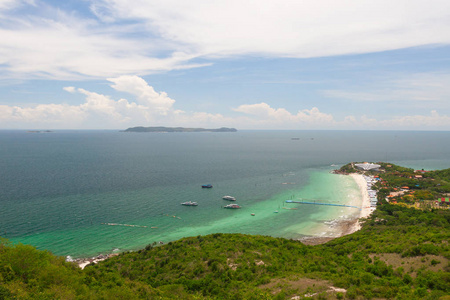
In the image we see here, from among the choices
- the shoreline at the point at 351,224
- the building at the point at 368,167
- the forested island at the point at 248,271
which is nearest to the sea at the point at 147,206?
the shoreline at the point at 351,224

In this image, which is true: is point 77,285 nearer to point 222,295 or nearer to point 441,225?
point 222,295

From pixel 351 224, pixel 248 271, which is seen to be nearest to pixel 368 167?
pixel 351 224

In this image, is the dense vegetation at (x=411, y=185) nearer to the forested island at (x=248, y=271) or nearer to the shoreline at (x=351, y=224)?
the shoreline at (x=351, y=224)

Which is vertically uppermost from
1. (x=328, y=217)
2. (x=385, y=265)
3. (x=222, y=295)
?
(x=385, y=265)

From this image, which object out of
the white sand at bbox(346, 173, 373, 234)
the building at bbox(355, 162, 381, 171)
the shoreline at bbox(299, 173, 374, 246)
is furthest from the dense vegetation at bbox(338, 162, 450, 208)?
the building at bbox(355, 162, 381, 171)

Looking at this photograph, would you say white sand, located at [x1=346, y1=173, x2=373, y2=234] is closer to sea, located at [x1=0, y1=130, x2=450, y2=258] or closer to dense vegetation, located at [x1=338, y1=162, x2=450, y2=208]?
sea, located at [x1=0, y1=130, x2=450, y2=258]

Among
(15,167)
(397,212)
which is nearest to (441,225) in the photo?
(397,212)
